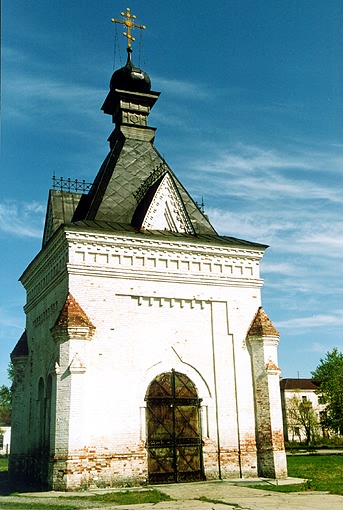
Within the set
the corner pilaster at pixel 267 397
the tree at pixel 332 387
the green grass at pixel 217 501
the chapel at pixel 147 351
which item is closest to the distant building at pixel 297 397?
the tree at pixel 332 387

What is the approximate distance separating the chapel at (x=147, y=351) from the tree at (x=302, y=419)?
3925 cm

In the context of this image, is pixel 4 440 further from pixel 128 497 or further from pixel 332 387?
pixel 128 497

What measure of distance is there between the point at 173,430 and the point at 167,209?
23.7 feet

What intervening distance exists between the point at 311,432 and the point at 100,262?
45.5m

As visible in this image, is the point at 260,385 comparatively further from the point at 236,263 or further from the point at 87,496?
the point at 87,496

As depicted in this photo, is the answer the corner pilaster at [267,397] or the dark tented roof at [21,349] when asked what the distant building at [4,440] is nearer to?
the dark tented roof at [21,349]

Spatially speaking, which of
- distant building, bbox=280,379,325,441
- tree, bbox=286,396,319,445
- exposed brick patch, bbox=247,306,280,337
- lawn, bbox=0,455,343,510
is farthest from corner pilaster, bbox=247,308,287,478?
distant building, bbox=280,379,325,441

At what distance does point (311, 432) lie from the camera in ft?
183

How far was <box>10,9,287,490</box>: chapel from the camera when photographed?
15672 millimetres

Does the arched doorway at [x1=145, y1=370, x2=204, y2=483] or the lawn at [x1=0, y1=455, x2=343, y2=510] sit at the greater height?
the arched doorway at [x1=145, y1=370, x2=204, y2=483]

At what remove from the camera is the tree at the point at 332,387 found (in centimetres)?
4106

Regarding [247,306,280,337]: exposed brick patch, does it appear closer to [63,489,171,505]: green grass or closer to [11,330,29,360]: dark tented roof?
[63,489,171,505]: green grass

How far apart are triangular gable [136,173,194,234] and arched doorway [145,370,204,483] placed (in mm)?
4953

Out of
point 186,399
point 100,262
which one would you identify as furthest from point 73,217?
point 186,399
